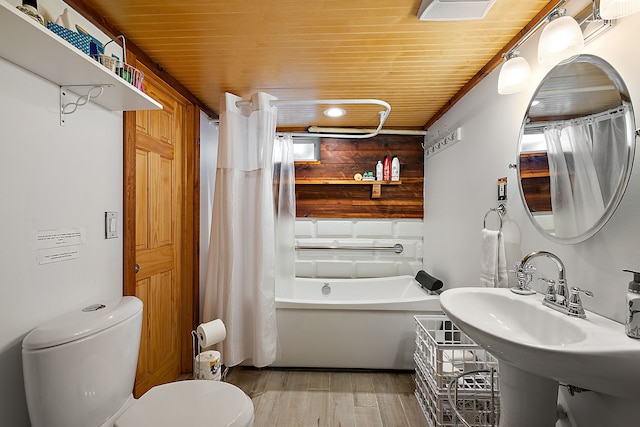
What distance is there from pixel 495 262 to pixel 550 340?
25.6 inches

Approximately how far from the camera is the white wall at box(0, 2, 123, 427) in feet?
3.55

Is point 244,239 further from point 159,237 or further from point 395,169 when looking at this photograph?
point 395,169

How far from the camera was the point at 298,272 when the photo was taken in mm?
3418

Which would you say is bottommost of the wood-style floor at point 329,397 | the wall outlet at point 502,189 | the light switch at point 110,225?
the wood-style floor at point 329,397

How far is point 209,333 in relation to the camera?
178 cm

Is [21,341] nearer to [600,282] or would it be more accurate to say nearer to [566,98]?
[600,282]

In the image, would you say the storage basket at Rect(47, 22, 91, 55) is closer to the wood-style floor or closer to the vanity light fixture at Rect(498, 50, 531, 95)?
the vanity light fixture at Rect(498, 50, 531, 95)

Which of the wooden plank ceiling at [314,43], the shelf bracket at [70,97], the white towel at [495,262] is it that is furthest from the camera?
the white towel at [495,262]

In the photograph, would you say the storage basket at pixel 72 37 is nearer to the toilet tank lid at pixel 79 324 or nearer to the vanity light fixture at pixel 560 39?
the toilet tank lid at pixel 79 324

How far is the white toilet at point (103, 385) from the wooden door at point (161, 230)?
0.51 meters

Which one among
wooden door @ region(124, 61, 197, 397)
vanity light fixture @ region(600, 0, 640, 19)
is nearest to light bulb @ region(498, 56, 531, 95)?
vanity light fixture @ region(600, 0, 640, 19)

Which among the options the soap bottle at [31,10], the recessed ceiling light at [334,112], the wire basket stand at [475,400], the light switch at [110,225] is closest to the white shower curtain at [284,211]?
the recessed ceiling light at [334,112]

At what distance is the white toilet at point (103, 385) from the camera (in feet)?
3.36

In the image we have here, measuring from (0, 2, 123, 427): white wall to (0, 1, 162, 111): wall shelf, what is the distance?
61 mm
